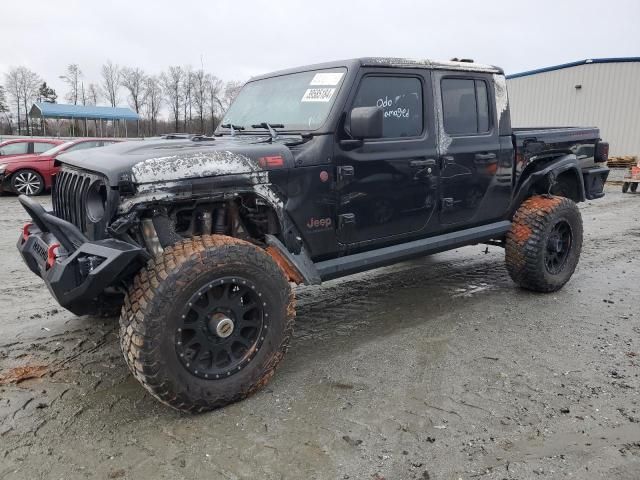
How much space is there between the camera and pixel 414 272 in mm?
5988

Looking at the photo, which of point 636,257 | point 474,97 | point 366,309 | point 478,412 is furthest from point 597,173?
point 478,412

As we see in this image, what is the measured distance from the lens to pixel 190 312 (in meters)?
2.90

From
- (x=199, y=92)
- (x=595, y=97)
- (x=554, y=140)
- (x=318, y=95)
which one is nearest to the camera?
(x=318, y=95)

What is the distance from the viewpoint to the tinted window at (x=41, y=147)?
13094 millimetres

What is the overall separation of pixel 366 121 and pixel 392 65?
79 centimetres

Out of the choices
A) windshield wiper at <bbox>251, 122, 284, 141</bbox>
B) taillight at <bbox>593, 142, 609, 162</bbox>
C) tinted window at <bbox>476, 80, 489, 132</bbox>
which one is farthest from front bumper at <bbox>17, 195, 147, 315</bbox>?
taillight at <bbox>593, 142, 609, 162</bbox>

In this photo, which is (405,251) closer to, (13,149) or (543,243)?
(543,243)

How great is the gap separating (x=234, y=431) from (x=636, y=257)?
5.97 m

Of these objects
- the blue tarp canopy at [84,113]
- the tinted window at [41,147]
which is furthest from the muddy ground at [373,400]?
the blue tarp canopy at [84,113]

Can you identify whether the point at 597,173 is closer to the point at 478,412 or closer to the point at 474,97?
the point at 474,97

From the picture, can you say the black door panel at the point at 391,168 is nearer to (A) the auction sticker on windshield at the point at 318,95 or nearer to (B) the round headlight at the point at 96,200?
(A) the auction sticker on windshield at the point at 318,95

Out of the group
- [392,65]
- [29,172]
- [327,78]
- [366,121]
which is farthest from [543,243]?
[29,172]

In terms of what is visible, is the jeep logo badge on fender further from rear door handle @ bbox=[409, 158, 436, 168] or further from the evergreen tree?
the evergreen tree

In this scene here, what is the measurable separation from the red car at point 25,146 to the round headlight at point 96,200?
11.5 meters
